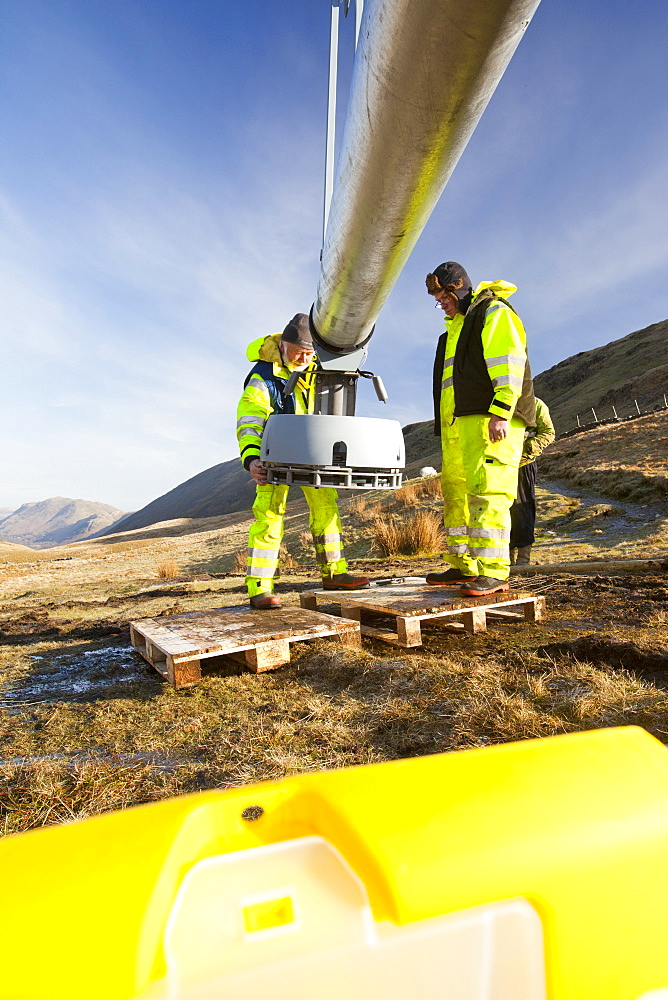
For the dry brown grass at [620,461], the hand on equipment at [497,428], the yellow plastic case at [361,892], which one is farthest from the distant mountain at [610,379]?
the yellow plastic case at [361,892]

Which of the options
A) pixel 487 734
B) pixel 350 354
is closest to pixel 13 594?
pixel 350 354

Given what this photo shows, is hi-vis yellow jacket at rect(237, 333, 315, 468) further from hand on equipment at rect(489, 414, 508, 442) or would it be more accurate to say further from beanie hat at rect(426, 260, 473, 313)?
hand on equipment at rect(489, 414, 508, 442)

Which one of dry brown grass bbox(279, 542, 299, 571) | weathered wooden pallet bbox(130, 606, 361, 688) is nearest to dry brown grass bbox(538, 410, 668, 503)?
dry brown grass bbox(279, 542, 299, 571)

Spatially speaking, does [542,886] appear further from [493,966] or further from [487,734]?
[487,734]

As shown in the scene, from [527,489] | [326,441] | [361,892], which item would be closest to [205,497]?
[527,489]

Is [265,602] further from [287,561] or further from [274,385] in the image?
[287,561]

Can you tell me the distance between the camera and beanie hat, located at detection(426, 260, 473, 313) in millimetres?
4516

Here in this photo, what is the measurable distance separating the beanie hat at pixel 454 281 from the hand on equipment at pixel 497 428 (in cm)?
122

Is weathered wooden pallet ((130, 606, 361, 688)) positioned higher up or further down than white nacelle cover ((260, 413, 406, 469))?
further down

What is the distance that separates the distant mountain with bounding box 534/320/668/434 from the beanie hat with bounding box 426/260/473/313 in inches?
1494

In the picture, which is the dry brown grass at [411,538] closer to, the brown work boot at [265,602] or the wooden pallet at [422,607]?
the wooden pallet at [422,607]

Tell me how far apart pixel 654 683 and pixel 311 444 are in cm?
243

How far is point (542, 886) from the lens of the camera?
70 centimetres

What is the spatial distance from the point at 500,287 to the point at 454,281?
0.41 m
